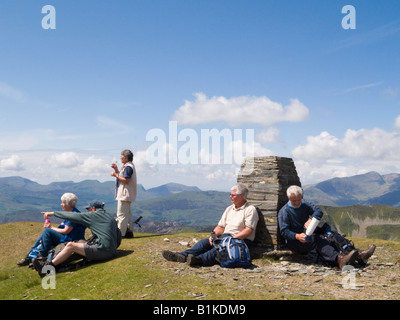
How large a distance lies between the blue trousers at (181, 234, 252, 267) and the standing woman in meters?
5.42

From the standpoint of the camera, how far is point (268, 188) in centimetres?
1372

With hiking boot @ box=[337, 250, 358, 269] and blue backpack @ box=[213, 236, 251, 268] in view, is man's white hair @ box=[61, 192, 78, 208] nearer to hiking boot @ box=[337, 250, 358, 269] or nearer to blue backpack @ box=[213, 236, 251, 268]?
blue backpack @ box=[213, 236, 251, 268]

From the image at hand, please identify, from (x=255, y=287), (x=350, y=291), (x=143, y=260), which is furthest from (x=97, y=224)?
(x=350, y=291)

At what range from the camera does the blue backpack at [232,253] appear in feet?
37.6

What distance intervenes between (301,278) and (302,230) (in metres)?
2.41

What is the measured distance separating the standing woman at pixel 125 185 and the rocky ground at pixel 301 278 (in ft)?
13.3

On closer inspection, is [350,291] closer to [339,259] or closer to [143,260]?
[339,259]

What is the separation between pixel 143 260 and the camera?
1245 cm

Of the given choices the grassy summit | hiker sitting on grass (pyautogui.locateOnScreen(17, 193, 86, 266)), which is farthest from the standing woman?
hiker sitting on grass (pyautogui.locateOnScreen(17, 193, 86, 266))

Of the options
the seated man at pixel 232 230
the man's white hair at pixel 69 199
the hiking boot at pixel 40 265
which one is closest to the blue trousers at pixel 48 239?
the hiking boot at pixel 40 265

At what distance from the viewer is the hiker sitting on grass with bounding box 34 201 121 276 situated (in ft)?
38.5

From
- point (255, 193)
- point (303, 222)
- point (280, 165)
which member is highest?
point (280, 165)
